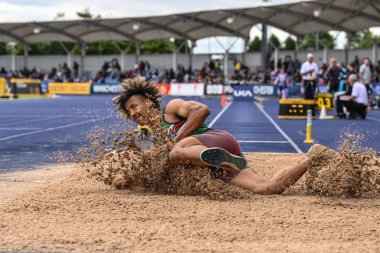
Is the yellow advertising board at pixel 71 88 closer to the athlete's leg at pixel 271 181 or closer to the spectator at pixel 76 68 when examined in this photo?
the spectator at pixel 76 68

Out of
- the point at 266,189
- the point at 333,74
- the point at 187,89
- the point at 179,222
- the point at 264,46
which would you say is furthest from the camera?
the point at 264,46

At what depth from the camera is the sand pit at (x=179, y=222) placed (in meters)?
5.12

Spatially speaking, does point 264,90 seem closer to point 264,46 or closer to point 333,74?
point 264,46

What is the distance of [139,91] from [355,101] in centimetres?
1667

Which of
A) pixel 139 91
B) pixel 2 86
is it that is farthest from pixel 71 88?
pixel 139 91

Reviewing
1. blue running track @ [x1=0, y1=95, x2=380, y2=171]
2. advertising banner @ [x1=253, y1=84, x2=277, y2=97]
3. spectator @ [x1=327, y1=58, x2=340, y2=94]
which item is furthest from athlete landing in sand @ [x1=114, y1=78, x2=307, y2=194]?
advertising banner @ [x1=253, y1=84, x2=277, y2=97]

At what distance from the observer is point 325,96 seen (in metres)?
27.8

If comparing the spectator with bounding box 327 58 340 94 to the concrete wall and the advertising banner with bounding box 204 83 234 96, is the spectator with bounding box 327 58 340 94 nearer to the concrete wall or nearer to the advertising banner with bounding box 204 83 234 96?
the advertising banner with bounding box 204 83 234 96

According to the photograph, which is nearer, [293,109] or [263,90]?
[293,109]

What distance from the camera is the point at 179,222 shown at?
5.96 m

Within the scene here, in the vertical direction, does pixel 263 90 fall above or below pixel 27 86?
below

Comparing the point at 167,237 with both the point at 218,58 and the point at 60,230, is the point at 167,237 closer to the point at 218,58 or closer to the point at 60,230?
the point at 60,230

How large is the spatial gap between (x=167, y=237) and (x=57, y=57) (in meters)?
65.2

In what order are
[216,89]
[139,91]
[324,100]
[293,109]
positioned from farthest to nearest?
[216,89] < [324,100] < [293,109] < [139,91]
